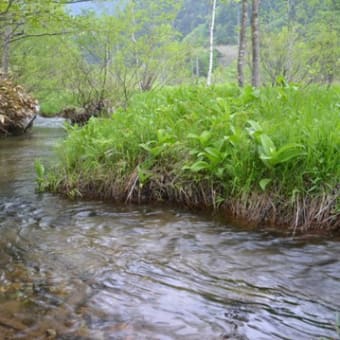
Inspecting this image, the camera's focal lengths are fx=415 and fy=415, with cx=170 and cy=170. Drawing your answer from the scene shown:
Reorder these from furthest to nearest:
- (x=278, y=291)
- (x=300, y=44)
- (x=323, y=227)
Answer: (x=300, y=44) → (x=323, y=227) → (x=278, y=291)

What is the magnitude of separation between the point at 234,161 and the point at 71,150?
7.49 feet

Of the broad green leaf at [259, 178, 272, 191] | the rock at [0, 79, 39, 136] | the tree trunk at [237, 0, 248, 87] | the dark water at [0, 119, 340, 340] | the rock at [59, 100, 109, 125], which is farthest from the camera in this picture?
the rock at [59, 100, 109, 125]

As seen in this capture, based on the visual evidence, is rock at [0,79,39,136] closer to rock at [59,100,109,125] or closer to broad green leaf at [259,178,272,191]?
rock at [59,100,109,125]

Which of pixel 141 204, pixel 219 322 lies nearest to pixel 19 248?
pixel 141 204

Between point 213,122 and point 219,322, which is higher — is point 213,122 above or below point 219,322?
above

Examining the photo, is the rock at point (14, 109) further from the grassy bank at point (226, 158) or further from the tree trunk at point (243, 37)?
the tree trunk at point (243, 37)

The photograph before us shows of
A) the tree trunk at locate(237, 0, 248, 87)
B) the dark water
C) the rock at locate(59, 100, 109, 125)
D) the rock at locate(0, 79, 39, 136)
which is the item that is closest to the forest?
the dark water

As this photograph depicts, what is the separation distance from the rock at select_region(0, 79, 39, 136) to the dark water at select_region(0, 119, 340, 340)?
7189mm

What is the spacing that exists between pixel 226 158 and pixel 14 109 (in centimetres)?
857

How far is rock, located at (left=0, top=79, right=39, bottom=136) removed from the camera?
10798 mm

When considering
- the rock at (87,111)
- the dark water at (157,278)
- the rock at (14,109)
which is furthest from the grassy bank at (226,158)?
the rock at (87,111)

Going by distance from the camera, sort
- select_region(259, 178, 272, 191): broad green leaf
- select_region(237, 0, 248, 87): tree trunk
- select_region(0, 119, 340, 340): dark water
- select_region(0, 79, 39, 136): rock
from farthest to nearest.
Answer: select_region(0, 79, 39, 136): rock → select_region(237, 0, 248, 87): tree trunk → select_region(259, 178, 272, 191): broad green leaf → select_region(0, 119, 340, 340): dark water

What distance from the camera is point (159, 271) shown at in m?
2.98

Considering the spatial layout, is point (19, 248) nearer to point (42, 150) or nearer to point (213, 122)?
point (213, 122)
